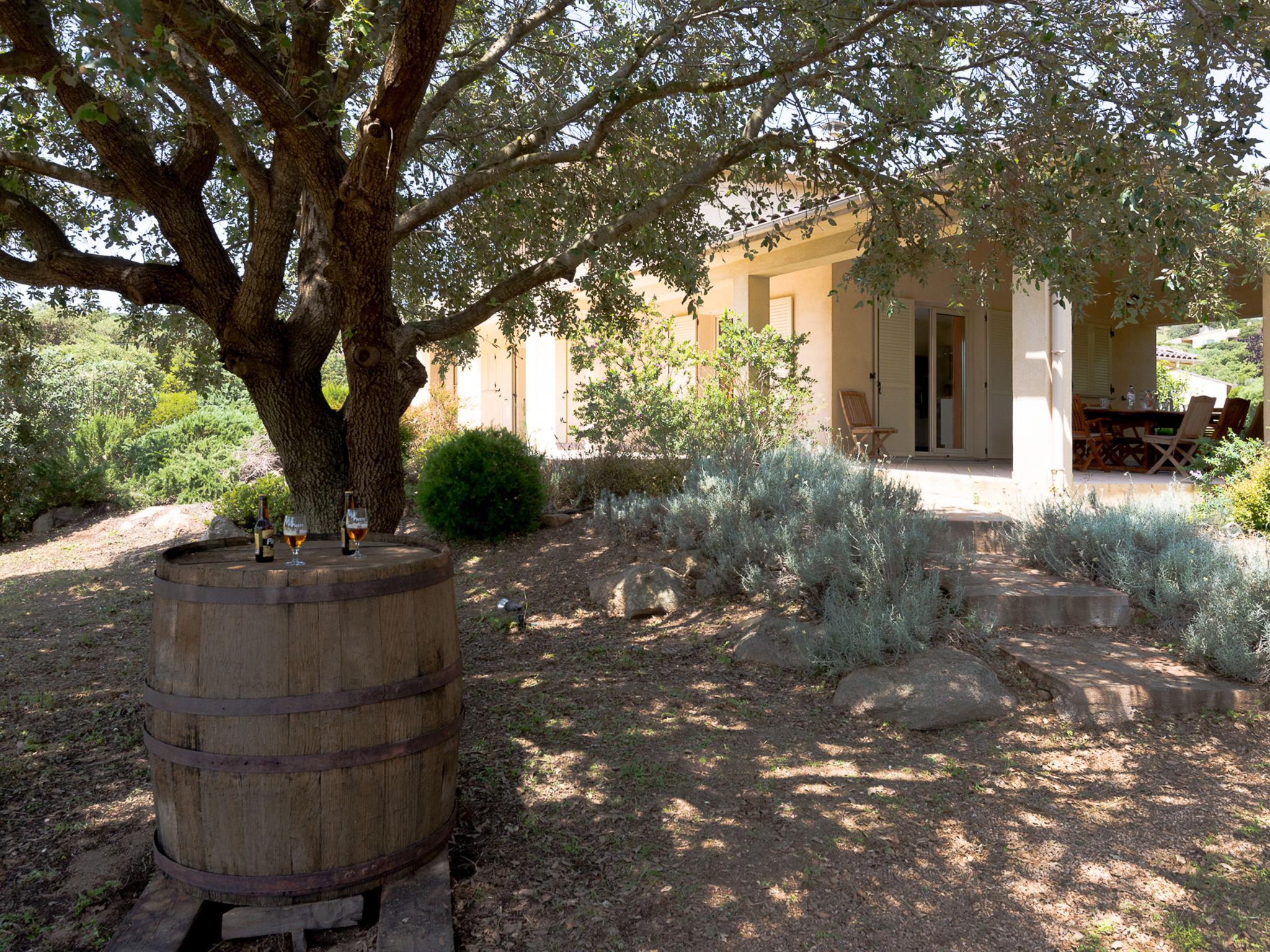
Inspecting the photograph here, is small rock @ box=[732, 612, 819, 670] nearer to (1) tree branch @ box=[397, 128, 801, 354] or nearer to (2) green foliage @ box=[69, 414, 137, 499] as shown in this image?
(1) tree branch @ box=[397, 128, 801, 354]

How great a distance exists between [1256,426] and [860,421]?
192 inches

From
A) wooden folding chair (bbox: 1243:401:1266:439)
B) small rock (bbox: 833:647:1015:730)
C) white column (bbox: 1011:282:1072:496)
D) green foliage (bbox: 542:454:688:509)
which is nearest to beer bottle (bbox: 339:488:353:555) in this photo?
small rock (bbox: 833:647:1015:730)

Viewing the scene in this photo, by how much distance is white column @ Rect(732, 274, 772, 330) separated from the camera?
10.9 metres

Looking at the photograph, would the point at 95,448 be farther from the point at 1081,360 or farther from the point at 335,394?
the point at 1081,360

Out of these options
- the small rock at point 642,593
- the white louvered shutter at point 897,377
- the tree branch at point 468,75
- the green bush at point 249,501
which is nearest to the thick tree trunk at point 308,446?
the tree branch at point 468,75

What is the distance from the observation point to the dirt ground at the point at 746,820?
267 cm

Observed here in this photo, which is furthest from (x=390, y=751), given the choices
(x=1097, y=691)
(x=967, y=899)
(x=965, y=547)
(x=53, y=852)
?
(x=965, y=547)

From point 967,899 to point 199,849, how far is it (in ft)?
7.55

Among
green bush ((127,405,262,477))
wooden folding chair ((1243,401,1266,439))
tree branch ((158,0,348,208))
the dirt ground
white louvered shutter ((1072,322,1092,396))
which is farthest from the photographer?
Answer: white louvered shutter ((1072,322,1092,396))

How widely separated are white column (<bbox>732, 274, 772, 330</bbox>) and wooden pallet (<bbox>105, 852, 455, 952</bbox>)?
353 inches

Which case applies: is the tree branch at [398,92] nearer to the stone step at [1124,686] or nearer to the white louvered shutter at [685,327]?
the stone step at [1124,686]

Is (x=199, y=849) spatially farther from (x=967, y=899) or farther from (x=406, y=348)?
(x=406, y=348)

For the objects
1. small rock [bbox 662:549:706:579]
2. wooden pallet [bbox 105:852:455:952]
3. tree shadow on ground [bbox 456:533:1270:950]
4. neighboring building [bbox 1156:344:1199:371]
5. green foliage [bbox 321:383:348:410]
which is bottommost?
tree shadow on ground [bbox 456:533:1270:950]

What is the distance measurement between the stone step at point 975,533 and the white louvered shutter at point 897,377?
5557 mm
